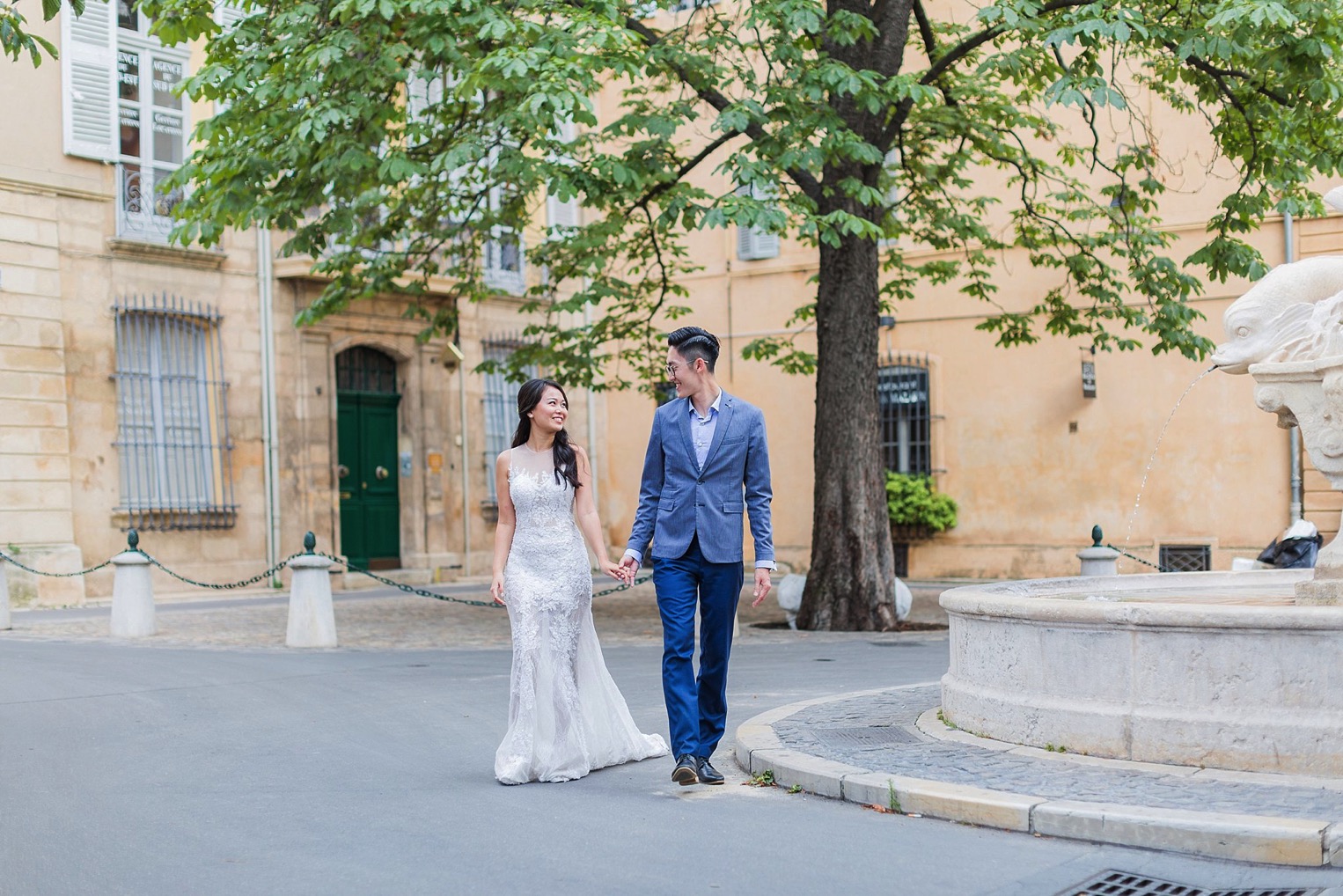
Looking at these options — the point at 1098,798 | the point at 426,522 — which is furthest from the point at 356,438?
the point at 1098,798

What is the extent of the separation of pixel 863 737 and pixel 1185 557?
1445cm

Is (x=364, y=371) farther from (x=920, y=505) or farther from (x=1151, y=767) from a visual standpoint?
(x=1151, y=767)

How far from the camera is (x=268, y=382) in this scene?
20.9 meters

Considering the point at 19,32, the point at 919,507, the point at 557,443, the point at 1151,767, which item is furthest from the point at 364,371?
the point at 1151,767

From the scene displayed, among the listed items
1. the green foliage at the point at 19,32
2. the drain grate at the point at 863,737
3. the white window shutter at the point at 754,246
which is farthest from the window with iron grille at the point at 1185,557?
the green foliage at the point at 19,32

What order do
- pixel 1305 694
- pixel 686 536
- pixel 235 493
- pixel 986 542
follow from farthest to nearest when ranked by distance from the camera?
pixel 986 542
pixel 235 493
pixel 686 536
pixel 1305 694

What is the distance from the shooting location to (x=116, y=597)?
14.3 m

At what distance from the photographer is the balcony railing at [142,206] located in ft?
63.1

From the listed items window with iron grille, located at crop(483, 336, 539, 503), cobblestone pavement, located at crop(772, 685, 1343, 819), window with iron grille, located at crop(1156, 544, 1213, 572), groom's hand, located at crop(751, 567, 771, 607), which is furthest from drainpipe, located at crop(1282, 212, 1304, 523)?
groom's hand, located at crop(751, 567, 771, 607)

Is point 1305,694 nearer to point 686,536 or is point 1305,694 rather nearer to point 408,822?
point 686,536

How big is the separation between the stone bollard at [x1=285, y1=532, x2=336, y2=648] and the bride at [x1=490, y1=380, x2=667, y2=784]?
21.5ft

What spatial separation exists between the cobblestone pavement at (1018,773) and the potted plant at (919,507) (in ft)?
45.4

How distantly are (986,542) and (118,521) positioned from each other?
11.8 m

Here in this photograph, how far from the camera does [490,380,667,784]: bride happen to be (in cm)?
681
